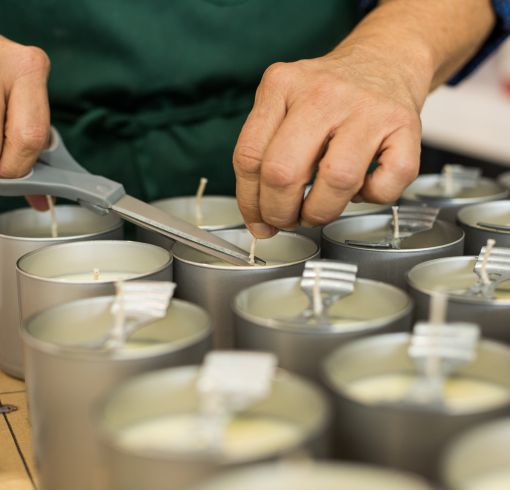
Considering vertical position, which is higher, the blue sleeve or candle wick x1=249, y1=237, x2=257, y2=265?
the blue sleeve

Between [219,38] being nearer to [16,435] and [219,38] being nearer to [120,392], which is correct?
[16,435]

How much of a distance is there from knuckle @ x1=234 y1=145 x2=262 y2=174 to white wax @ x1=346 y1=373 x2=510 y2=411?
326mm

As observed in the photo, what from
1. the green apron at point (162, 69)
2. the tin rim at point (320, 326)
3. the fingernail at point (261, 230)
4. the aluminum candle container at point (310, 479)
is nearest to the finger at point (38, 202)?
the green apron at point (162, 69)

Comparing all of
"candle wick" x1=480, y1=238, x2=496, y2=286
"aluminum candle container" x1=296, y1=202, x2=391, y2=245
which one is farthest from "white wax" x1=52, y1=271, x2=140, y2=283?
"candle wick" x1=480, y1=238, x2=496, y2=286

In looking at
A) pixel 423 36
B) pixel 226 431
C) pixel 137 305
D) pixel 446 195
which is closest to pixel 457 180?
pixel 446 195

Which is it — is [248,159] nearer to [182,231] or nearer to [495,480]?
[182,231]

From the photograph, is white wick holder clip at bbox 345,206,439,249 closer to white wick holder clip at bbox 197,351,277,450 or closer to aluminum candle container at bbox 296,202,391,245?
aluminum candle container at bbox 296,202,391,245

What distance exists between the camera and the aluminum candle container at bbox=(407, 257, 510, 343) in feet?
2.55

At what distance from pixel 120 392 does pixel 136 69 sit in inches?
33.7

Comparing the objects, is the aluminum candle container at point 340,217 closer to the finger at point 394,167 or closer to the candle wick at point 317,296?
the finger at point 394,167

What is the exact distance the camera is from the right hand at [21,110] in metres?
1.08

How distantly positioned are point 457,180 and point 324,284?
22.3 inches

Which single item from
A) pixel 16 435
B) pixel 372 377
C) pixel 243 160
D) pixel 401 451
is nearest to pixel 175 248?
pixel 243 160

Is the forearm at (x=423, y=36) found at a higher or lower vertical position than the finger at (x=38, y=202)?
higher
